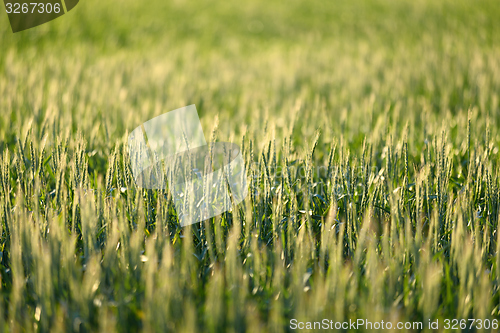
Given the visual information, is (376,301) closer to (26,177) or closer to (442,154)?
(442,154)

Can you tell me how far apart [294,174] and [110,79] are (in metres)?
2.87

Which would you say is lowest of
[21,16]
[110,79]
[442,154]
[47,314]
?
[47,314]

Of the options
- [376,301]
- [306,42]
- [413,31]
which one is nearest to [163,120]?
[376,301]

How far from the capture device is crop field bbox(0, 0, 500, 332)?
99cm

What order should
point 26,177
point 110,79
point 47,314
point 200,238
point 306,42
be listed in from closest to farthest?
point 47,314 → point 200,238 → point 26,177 → point 110,79 → point 306,42

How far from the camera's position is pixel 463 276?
3.26 feet

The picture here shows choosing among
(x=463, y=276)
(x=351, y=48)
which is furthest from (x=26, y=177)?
(x=351, y=48)

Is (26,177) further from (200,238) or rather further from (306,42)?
(306,42)

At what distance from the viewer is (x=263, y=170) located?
4.83ft

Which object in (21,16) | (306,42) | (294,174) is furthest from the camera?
(306,42)

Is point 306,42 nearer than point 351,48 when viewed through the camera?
No

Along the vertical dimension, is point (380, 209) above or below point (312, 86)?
below

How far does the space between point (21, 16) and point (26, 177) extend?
14.6 feet

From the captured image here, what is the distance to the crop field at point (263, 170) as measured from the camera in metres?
0.99
